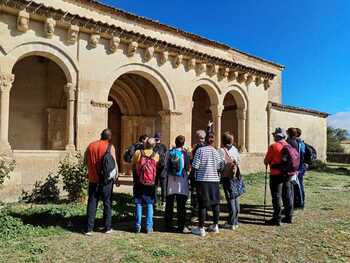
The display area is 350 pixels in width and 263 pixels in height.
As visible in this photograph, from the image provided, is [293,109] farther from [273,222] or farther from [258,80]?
[273,222]

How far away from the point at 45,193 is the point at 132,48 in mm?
4800

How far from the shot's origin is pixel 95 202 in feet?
19.0

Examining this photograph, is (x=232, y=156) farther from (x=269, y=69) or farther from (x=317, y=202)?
(x=269, y=69)

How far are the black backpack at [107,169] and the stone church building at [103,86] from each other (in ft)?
11.1

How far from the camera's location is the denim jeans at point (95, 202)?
18.8 ft

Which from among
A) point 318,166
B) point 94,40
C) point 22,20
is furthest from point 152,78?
point 318,166

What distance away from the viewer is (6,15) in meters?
8.27

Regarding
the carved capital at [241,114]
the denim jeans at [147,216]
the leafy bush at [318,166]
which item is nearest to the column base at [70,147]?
the denim jeans at [147,216]

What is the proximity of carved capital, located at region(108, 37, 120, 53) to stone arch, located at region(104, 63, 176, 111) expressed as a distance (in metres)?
0.57

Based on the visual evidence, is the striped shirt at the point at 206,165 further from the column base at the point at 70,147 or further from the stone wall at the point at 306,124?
the stone wall at the point at 306,124

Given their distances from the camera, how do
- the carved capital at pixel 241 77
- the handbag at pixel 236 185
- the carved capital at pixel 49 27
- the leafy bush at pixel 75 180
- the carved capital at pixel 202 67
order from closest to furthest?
the handbag at pixel 236 185 < the leafy bush at pixel 75 180 < the carved capital at pixel 49 27 < the carved capital at pixel 202 67 < the carved capital at pixel 241 77

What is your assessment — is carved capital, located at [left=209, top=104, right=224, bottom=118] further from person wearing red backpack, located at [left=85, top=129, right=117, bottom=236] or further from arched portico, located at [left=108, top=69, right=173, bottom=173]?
person wearing red backpack, located at [left=85, top=129, right=117, bottom=236]

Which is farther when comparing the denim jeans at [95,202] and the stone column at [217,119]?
the stone column at [217,119]

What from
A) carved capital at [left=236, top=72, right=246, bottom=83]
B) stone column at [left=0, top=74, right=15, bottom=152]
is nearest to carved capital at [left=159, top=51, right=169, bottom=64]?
carved capital at [left=236, top=72, right=246, bottom=83]
